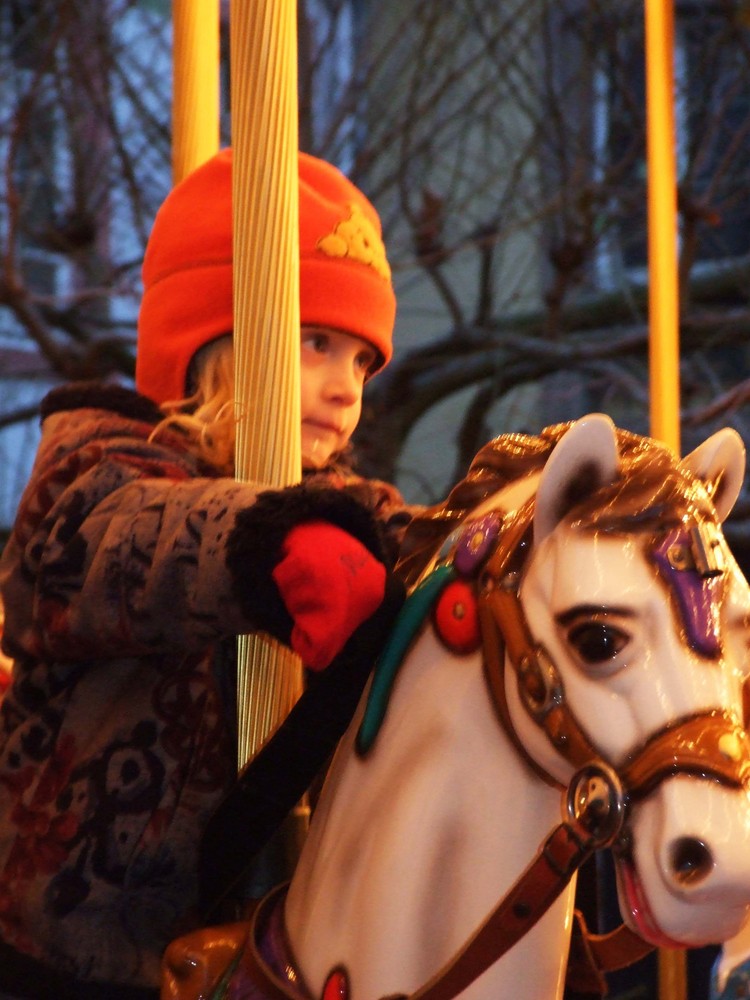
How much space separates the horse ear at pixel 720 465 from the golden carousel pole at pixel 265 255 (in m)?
0.29

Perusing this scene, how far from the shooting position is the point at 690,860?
64 cm

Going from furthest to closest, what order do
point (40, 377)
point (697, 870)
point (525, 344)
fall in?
point (40, 377) < point (525, 344) < point (697, 870)

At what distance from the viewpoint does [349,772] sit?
0.84 meters

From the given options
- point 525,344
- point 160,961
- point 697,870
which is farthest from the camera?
point 525,344

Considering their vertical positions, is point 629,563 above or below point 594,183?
below

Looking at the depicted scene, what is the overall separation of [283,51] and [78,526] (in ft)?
1.24

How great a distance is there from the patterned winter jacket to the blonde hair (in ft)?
0.11

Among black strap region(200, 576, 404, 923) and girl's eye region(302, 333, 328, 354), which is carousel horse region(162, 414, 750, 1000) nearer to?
black strap region(200, 576, 404, 923)

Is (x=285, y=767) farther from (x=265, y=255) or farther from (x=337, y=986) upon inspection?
(x=265, y=255)

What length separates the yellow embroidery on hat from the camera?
1.10 metres

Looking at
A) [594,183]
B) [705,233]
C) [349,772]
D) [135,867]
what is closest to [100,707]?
[135,867]

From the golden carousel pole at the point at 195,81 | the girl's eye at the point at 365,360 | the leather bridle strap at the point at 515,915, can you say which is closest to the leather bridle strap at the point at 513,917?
the leather bridle strap at the point at 515,915

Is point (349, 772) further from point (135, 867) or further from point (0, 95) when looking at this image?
point (0, 95)

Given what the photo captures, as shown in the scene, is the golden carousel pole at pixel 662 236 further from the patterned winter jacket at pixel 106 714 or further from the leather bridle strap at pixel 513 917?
the leather bridle strap at pixel 513 917
